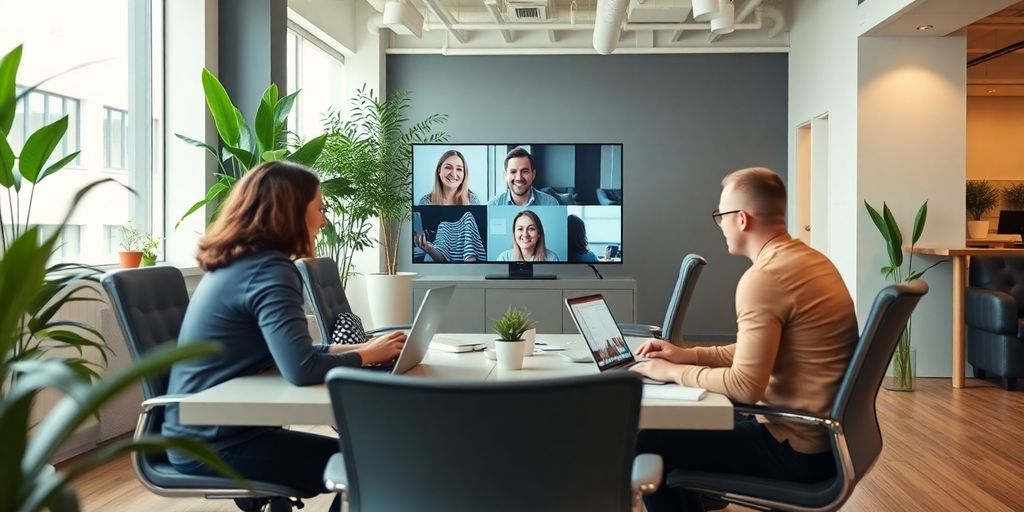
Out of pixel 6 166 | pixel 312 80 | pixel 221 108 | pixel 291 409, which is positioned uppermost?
pixel 312 80

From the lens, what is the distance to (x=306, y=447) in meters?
2.25

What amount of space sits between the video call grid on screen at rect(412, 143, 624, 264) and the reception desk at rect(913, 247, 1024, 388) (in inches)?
96.7

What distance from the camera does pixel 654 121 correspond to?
8.57 metres

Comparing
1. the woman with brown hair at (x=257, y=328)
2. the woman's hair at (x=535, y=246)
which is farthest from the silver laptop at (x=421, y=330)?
the woman's hair at (x=535, y=246)

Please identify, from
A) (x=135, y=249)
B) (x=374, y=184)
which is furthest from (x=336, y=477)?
(x=374, y=184)

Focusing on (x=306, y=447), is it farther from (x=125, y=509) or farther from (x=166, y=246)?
(x=166, y=246)

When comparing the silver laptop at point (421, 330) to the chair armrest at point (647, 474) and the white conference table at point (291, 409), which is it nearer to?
the white conference table at point (291, 409)

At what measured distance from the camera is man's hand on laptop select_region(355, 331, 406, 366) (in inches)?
93.0

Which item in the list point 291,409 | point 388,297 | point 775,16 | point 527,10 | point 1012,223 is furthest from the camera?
point 1012,223

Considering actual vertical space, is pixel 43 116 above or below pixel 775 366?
above

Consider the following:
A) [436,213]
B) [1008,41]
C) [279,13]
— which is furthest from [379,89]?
[1008,41]

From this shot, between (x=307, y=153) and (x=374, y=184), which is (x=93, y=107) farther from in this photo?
(x=374, y=184)

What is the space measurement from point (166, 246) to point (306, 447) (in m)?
3.41

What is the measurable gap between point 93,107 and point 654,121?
5206mm
